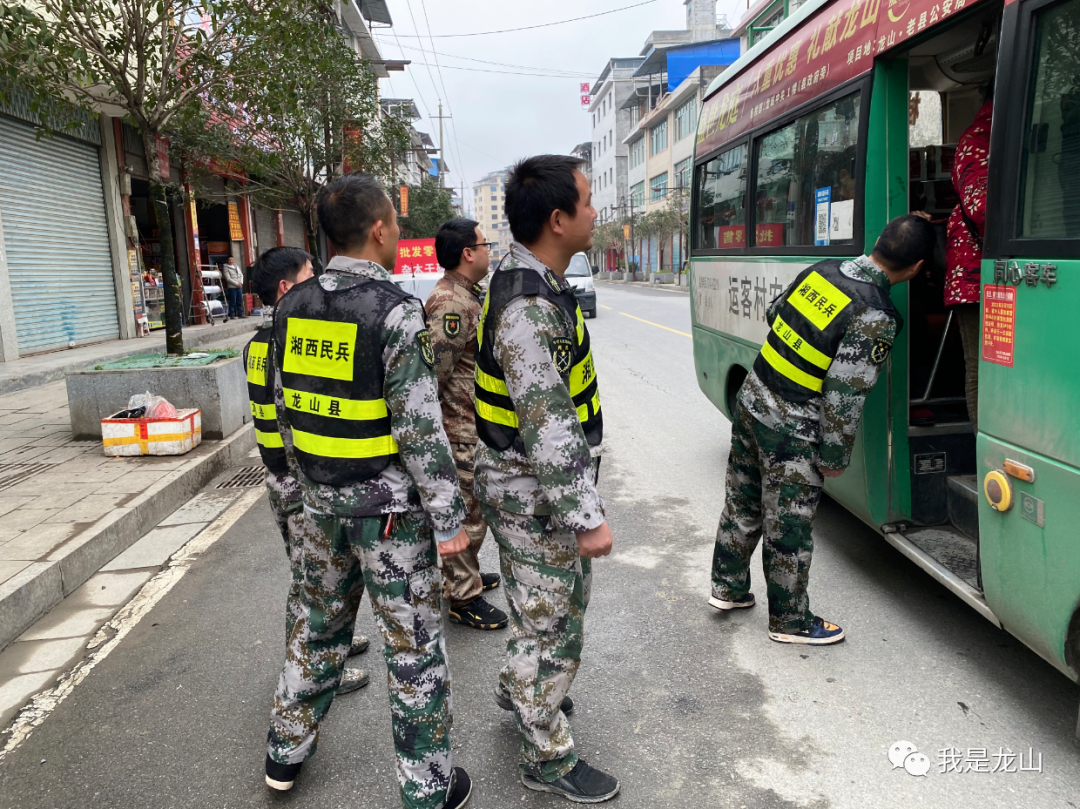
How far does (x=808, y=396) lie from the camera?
3178mm

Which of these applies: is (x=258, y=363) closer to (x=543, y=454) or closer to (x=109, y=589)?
(x=543, y=454)

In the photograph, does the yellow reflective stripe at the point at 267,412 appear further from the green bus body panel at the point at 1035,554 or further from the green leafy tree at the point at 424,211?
the green leafy tree at the point at 424,211

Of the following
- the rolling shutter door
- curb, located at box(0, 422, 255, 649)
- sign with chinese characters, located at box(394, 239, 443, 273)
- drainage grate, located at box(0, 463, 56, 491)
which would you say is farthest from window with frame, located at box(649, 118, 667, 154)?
drainage grate, located at box(0, 463, 56, 491)

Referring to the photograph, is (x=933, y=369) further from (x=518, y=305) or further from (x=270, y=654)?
(x=270, y=654)

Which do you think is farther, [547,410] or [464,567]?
[464,567]

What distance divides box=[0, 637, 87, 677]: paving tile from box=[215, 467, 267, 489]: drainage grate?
2.56 m

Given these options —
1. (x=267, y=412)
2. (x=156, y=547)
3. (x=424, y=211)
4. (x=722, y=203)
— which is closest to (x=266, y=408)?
(x=267, y=412)

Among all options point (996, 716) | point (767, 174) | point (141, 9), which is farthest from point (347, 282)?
point (141, 9)

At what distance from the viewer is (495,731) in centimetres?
283

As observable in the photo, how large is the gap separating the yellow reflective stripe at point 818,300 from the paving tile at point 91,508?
4.10 meters

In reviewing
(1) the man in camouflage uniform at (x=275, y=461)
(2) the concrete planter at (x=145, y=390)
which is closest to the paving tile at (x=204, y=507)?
(2) the concrete planter at (x=145, y=390)

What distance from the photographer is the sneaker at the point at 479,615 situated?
363 centimetres

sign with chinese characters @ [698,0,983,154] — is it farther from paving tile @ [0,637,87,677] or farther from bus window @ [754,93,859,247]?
paving tile @ [0,637,87,677]

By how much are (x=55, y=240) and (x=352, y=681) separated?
12.1 metres
